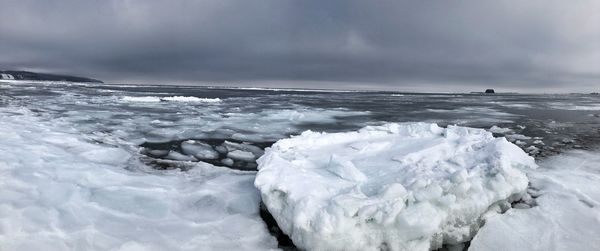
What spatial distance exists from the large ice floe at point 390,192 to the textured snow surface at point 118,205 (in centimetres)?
50

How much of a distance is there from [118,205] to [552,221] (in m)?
4.81

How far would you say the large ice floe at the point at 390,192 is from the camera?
3.81 meters

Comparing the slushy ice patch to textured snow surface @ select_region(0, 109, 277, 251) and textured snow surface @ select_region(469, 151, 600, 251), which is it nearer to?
textured snow surface @ select_region(0, 109, 277, 251)

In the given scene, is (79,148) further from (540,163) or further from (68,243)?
(540,163)

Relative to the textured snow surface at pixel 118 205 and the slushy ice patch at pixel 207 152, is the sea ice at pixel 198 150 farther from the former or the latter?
the textured snow surface at pixel 118 205

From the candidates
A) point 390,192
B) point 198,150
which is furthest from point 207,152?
point 390,192

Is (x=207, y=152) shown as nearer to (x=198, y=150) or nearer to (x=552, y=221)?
(x=198, y=150)

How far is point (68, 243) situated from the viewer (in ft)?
12.3

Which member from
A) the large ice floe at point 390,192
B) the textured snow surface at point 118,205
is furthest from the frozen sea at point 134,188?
the large ice floe at point 390,192

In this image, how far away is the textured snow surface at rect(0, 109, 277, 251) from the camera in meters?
3.90

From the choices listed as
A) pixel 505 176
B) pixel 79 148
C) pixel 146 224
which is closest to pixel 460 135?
pixel 505 176

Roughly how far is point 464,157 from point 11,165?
21.6ft

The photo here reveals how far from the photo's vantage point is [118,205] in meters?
4.79

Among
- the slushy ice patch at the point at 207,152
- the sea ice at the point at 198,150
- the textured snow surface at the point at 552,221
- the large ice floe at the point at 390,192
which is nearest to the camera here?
the large ice floe at the point at 390,192
